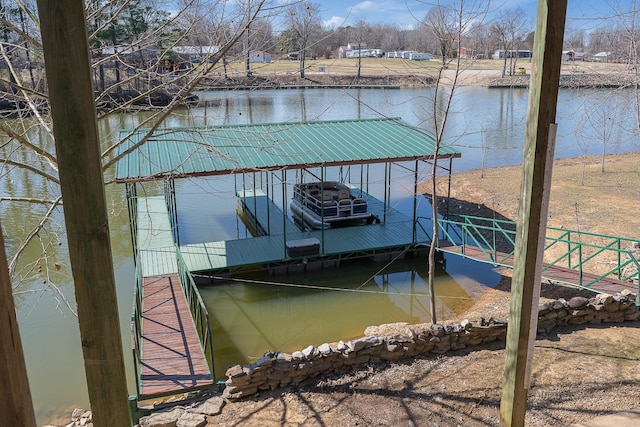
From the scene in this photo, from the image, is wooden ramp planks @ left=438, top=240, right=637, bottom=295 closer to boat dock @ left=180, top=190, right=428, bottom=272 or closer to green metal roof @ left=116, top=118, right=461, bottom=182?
boat dock @ left=180, top=190, right=428, bottom=272

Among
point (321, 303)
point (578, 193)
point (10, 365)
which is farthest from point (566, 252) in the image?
point (10, 365)

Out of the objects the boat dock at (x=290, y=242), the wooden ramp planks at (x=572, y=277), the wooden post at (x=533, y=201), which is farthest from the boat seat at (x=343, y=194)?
the wooden post at (x=533, y=201)

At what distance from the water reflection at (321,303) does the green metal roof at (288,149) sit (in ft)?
9.22

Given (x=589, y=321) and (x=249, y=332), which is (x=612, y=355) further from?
(x=249, y=332)

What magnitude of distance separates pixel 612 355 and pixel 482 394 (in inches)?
86.6

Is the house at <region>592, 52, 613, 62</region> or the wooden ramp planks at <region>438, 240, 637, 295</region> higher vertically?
the house at <region>592, 52, 613, 62</region>

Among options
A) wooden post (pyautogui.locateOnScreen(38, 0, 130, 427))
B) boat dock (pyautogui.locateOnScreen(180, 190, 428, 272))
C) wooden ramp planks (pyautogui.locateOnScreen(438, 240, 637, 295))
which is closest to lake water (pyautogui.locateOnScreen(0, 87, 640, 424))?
boat dock (pyautogui.locateOnScreen(180, 190, 428, 272))

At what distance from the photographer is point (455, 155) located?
1327 cm

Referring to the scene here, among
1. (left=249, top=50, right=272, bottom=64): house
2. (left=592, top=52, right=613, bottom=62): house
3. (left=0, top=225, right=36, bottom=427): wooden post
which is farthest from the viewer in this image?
(left=592, top=52, right=613, bottom=62): house

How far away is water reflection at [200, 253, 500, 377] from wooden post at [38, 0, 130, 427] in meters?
7.40

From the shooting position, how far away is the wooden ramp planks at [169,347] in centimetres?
695

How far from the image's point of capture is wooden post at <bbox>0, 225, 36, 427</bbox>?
5.16ft

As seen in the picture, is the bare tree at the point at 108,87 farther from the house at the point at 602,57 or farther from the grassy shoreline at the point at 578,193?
the house at the point at 602,57

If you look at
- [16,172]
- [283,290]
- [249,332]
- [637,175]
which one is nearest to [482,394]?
[249,332]
